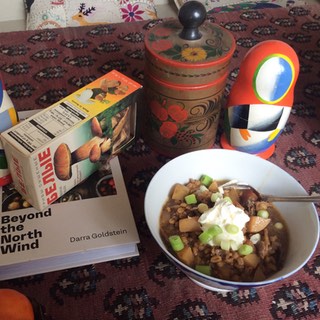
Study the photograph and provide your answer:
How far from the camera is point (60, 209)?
23.6 inches

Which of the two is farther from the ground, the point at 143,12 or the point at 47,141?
the point at 47,141

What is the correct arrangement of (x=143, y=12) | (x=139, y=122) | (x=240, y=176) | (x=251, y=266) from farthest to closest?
1. (x=143, y=12)
2. (x=139, y=122)
3. (x=240, y=176)
4. (x=251, y=266)

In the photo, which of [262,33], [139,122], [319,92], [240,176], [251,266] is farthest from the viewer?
[262,33]

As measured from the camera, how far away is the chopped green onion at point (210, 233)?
516mm

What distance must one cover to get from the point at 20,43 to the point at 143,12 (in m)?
0.71

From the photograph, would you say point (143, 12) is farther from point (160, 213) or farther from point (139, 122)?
point (160, 213)

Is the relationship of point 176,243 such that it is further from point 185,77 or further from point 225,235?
point 185,77

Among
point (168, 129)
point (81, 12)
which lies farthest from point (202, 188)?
point (81, 12)

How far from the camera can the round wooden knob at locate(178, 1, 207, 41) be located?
1.95 ft

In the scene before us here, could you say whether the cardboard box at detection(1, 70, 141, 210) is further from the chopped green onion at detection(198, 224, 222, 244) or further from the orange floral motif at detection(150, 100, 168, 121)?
the chopped green onion at detection(198, 224, 222, 244)

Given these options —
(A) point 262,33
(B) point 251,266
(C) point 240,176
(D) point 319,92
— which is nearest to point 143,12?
(A) point 262,33

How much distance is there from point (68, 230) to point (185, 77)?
28cm

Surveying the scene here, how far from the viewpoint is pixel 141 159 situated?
2.32ft

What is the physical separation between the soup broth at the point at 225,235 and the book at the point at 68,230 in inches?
2.7
